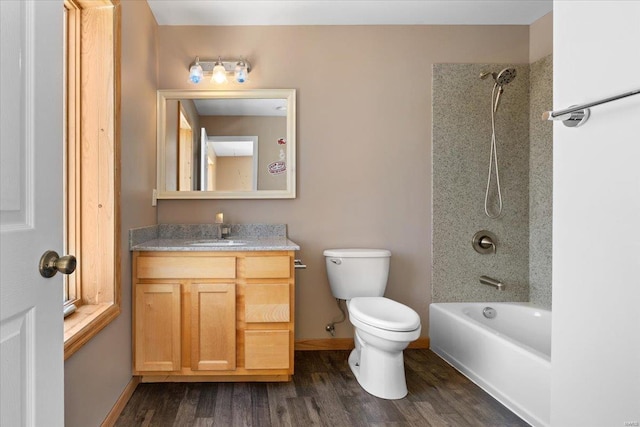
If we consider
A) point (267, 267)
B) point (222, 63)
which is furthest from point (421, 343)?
point (222, 63)

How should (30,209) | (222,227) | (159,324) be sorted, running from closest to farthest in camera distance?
(30,209) → (159,324) → (222,227)

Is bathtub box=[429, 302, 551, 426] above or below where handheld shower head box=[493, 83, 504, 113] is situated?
below

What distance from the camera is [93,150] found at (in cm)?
182

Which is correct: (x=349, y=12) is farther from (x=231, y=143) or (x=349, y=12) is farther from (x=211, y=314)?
(x=211, y=314)

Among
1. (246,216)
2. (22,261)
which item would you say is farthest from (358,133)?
(22,261)

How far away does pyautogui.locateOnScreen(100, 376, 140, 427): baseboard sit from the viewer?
5.96 feet

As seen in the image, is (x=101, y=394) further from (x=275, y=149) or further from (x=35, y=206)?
(x=275, y=149)

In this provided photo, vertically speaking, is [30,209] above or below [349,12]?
below

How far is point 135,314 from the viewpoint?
221cm

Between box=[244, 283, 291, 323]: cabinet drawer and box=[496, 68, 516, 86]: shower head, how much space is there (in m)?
1.92

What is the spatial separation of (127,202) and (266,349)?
111 cm

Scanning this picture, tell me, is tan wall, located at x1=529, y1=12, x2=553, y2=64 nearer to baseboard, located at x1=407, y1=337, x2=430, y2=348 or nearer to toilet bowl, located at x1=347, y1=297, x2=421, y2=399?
toilet bowl, located at x1=347, y1=297, x2=421, y2=399

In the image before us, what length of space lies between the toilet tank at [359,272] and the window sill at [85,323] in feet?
4.33

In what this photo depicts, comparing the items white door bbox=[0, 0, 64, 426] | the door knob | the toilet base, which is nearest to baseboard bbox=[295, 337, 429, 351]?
the toilet base
